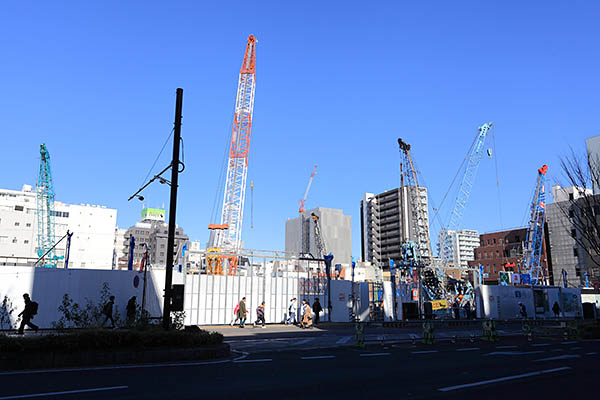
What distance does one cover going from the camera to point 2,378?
9.21 meters

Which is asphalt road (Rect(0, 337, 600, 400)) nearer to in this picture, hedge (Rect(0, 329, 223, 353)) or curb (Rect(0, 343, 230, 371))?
curb (Rect(0, 343, 230, 371))

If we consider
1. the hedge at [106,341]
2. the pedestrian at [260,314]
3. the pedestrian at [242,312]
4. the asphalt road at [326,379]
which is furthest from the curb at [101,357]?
the pedestrian at [260,314]

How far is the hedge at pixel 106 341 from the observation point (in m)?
10.6

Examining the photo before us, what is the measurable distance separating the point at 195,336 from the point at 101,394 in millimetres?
5328

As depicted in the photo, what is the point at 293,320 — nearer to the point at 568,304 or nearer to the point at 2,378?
the point at 2,378

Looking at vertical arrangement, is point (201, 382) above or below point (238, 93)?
below

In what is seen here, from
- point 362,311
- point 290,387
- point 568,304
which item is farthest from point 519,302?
point 290,387

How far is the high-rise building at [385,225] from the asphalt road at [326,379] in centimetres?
14139

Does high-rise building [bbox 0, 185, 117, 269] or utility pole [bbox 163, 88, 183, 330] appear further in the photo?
high-rise building [bbox 0, 185, 117, 269]

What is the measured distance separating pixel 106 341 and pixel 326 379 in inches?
222

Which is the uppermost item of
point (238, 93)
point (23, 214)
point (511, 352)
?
point (238, 93)

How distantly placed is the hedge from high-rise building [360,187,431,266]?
142 m

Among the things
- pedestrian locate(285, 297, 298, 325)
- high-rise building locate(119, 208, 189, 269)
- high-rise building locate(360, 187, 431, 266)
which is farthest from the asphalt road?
high-rise building locate(119, 208, 189, 269)

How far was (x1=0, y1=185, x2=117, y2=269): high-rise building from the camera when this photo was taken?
10100 centimetres
